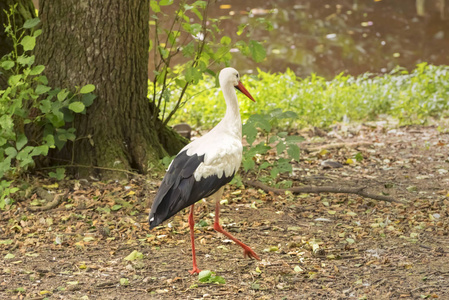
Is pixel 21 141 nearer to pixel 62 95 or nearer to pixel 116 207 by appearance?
pixel 62 95

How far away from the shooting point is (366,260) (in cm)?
392

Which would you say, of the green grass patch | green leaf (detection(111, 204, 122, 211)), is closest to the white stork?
green leaf (detection(111, 204, 122, 211))

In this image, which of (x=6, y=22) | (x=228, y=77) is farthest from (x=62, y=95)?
(x=228, y=77)

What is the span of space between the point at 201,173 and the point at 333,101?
463cm

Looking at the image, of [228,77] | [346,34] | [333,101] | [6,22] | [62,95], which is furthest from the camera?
[346,34]

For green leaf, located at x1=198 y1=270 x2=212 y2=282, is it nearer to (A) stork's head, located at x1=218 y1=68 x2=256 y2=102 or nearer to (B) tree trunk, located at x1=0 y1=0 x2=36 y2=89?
(A) stork's head, located at x1=218 y1=68 x2=256 y2=102

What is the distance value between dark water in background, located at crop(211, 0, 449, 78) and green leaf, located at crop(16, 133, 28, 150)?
248 inches

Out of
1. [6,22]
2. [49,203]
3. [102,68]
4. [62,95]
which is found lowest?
[49,203]

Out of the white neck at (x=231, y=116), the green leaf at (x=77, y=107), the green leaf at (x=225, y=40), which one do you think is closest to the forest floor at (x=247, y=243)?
the green leaf at (x=77, y=107)

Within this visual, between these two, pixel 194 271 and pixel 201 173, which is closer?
pixel 194 271

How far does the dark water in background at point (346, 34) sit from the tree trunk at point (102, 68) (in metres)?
5.55

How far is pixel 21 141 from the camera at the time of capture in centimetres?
Result: 480

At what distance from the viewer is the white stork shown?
12.4 ft

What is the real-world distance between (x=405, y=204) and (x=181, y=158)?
1934 millimetres
